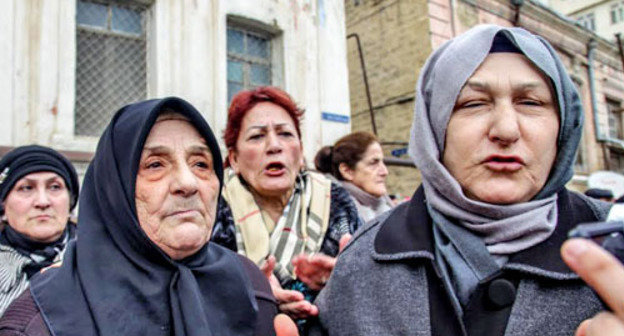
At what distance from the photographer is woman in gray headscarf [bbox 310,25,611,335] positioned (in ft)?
3.98

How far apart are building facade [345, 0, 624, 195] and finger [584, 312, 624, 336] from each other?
8909mm

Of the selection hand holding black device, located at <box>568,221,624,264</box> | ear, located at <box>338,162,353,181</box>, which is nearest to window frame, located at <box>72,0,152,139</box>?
ear, located at <box>338,162,353,181</box>

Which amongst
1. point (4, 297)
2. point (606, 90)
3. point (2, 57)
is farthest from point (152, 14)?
point (606, 90)

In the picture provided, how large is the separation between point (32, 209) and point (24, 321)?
194cm

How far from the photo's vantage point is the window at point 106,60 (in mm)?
5938

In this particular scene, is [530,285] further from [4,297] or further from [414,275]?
[4,297]

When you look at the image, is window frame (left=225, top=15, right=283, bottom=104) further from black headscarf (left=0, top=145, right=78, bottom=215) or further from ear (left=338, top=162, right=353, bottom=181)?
black headscarf (left=0, top=145, right=78, bottom=215)

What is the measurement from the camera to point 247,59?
293 inches

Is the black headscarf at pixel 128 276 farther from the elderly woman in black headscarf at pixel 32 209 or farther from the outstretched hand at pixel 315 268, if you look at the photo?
the elderly woman in black headscarf at pixel 32 209

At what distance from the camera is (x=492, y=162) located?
52.1 inches

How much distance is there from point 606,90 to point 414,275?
18.5 meters

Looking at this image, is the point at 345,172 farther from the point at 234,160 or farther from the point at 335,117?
the point at 335,117

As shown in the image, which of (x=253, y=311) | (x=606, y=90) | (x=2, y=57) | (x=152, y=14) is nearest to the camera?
(x=253, y=311)

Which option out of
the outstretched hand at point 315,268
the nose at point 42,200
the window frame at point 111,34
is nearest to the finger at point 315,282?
the outstretched hand at point 315,268
